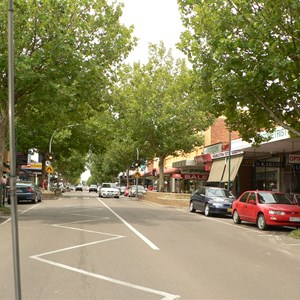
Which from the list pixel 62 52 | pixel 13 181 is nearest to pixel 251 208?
pixel 62 52

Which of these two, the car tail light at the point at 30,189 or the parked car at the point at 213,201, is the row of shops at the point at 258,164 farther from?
the car tail light at the point at 30,189

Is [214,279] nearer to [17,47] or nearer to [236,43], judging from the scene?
Answer: [236,43]

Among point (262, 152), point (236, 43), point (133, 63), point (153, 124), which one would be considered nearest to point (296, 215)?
point (236, 43)

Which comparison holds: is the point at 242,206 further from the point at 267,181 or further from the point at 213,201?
the point at 267,181

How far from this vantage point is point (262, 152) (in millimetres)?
30266

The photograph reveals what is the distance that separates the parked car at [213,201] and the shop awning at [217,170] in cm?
767

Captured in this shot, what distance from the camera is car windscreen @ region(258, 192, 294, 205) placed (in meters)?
16.0

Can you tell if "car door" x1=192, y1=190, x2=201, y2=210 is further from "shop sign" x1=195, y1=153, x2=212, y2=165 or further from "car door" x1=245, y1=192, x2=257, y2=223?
"shop sign" x1=195, y1=153, x2=212, y2=165

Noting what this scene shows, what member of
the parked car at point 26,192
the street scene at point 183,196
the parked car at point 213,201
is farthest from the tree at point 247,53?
the parked car at point 26,192

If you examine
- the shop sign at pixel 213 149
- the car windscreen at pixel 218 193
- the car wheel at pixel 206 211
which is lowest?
the car wheel at pixel 206 211

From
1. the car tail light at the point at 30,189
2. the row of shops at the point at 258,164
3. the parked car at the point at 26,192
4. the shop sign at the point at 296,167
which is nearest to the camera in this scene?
the row of shops at the point at 258,164

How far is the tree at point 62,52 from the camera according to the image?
16.3 m

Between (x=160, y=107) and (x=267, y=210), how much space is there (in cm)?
2046

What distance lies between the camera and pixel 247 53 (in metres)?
14.1
